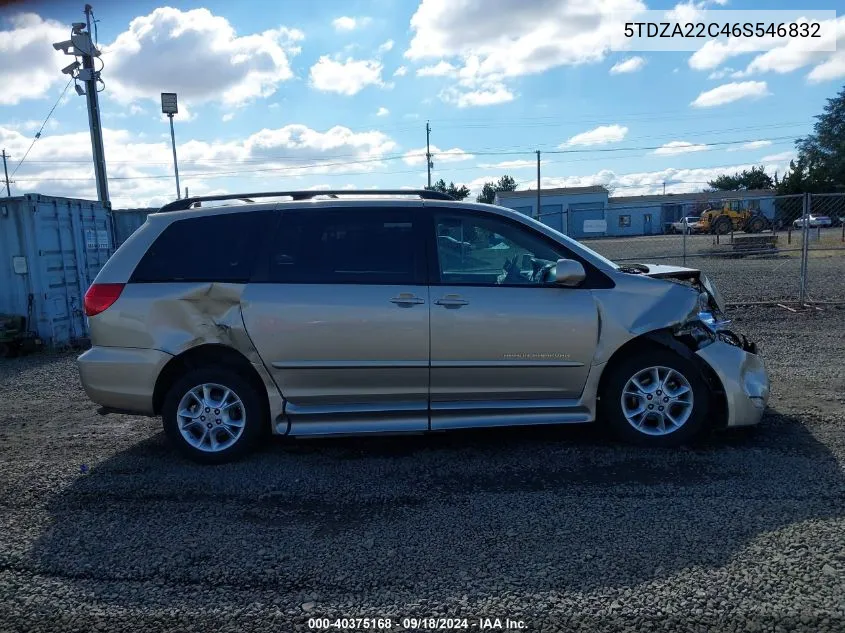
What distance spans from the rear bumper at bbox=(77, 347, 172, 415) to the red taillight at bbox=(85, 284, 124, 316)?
0.96ft

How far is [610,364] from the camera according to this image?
485 centimetres

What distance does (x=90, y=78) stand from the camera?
1330 cm

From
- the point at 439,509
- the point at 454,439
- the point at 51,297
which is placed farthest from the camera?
the point at 51,297

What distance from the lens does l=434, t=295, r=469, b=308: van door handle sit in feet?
15.4

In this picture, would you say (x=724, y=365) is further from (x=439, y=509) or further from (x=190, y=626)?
(x=190, y=626)

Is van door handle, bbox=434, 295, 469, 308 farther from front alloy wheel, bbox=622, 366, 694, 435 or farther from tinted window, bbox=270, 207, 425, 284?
front alloy wheel, bbox=622, 366, 694, 435

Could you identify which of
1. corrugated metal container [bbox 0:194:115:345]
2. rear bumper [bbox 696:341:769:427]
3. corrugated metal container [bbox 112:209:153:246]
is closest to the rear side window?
rear bumper [bbox 696:341:769:427]

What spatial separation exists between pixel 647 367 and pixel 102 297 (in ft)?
13.1

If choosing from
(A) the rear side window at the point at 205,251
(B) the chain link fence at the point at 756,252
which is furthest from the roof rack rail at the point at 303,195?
(B) the chain link fence at the point at 756,252

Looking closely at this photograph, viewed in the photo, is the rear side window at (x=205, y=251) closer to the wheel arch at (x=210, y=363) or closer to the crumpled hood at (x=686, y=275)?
the wheel arch at (x=210, y=363)

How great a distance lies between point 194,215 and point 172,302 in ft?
2.28

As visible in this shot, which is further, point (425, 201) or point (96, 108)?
point (96, 108)

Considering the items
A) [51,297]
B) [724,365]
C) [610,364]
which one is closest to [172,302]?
[610,364]

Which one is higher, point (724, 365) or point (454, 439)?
point (724, 365)
